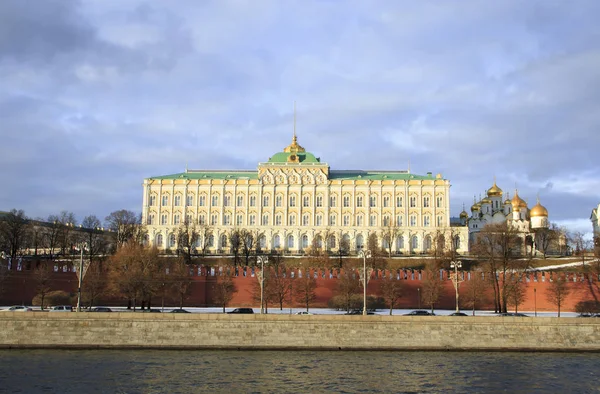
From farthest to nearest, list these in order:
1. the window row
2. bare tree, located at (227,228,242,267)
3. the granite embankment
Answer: the window row → bare tree, located at (227,228,242,267) → the granite embankment

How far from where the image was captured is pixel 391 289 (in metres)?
55.4

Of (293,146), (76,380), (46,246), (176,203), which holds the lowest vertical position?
(76,380)

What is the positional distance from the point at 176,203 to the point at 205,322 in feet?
209

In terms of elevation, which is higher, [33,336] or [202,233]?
[202,233]

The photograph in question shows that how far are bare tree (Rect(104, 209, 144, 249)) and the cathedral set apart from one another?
163 ft

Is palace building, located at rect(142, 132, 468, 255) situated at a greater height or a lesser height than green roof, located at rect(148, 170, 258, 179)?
lesser

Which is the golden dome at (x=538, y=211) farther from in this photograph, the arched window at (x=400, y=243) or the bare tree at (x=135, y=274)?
the bare tree at (x=135, y=274)

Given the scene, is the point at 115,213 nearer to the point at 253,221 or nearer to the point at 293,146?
the point at 253,221

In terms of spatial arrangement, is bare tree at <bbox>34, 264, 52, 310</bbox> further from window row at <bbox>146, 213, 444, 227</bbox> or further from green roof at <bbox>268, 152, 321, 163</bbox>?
green roof at <bbox>268, 152, 321, 163</bbox>

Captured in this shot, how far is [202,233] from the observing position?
94.9m

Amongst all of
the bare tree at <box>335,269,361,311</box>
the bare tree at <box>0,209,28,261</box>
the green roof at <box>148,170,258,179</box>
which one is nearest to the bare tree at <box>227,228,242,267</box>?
the green roof at <box>148,170,258,179</box>

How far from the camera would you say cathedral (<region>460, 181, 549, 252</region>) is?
100188 mm

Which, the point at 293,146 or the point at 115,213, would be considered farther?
the point at 293,146

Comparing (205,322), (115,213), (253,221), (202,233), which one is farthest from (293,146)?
(205,322)
